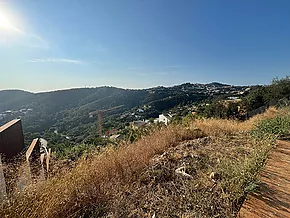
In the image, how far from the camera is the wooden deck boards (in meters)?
1.70

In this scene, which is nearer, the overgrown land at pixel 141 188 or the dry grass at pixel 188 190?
the overgrown land at pixel 141 188

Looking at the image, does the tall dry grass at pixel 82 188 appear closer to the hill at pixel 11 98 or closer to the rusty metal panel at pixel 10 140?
the rusty metal panel at pixel 10 140

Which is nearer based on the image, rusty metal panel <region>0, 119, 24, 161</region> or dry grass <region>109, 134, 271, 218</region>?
rusty metal panel <region>0, 119, 24, 161</region>

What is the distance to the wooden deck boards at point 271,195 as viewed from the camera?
170 centimetres

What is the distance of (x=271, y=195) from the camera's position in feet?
6.55

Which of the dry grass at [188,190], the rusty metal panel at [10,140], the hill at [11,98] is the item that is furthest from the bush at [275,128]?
the hill at [11,98]

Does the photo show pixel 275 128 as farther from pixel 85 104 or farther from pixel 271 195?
pixel 85 104

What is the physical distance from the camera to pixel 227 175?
2238 millimetres

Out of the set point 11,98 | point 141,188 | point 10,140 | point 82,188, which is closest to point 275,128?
point 141,188

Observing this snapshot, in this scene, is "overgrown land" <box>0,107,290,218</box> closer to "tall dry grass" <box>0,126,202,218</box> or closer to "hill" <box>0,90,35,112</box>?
"tall dry grass" <box>0,126,202,218</box>

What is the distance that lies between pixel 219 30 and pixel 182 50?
8.80 ft

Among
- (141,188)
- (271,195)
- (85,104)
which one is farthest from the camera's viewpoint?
(85,104)

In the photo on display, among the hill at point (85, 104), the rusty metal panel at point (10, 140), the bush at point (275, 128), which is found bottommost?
the hill at point (85, 104)

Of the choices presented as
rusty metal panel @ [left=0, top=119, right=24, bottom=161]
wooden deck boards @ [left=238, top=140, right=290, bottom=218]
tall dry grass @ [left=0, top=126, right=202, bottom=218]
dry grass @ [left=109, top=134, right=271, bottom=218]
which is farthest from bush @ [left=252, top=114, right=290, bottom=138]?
rusty metal panel @ [left=0, top=119, right=24, bottom=161]
